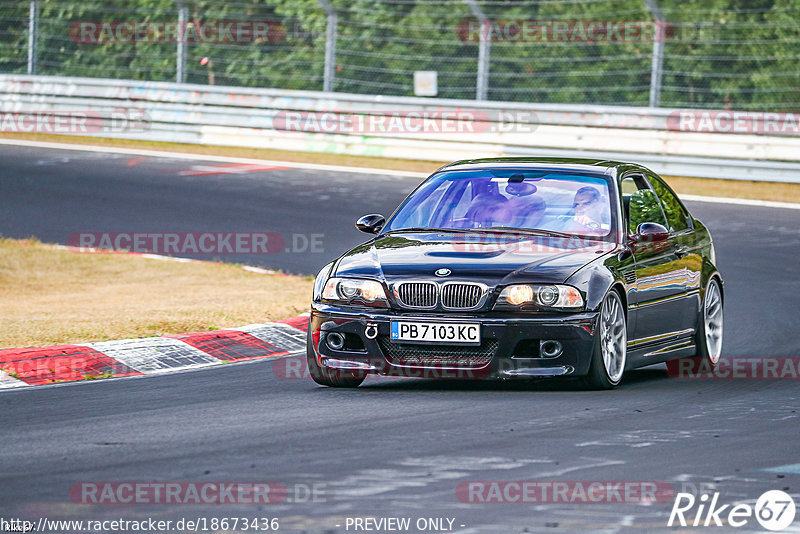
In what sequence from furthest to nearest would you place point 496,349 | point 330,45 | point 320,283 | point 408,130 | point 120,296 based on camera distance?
point 330,45
point 408,130
point 120,296
point 320,283
point 496,349

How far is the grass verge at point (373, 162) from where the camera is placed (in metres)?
21.3

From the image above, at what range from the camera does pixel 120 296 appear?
13.9 m

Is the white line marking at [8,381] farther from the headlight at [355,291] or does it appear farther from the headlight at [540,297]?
the headlight at [540,297]

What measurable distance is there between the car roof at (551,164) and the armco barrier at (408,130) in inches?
476

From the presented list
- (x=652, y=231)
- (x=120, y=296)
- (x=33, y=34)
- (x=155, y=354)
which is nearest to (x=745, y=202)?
(x=120, y=296)

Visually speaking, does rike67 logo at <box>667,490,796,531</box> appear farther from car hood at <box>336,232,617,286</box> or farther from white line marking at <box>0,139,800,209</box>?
white line marking at <box>0,139,800,209</box>

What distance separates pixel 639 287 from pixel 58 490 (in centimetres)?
446

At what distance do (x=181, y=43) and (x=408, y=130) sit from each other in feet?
14.8

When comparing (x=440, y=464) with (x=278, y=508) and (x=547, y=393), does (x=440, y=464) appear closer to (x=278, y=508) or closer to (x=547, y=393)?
(x=278, y=508)

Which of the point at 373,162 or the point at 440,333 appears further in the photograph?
the point at 373,162

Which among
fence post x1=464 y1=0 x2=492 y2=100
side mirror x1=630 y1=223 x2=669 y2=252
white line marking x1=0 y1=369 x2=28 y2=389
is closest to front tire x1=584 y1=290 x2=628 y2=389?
side mirror x1=630 y1=223 x2=669 y2=252

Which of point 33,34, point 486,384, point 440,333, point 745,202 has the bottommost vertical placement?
point 486,384

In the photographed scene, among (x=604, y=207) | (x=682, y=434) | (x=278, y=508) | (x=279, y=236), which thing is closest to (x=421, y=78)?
(x=279, y=236)

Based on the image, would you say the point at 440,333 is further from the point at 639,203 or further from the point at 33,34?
the point at 33,34
